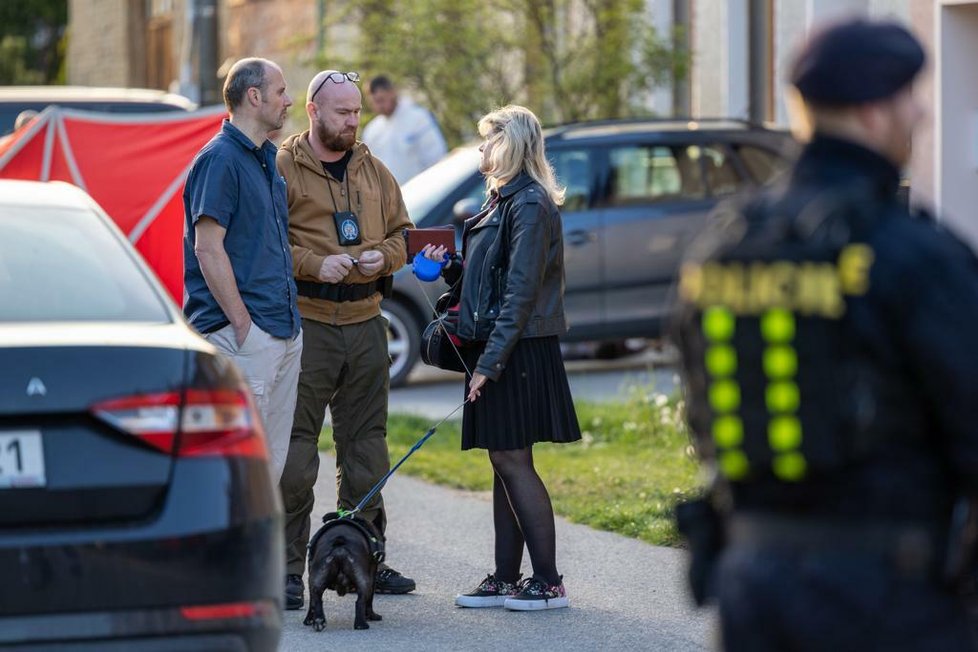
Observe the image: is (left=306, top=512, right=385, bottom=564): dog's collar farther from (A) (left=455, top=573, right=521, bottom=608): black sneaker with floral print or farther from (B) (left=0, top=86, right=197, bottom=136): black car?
(B) (left=0, top=86, right=197, bottom=136): black car

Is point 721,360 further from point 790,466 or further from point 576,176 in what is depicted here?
point 576,176

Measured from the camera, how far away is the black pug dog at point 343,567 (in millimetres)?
6020

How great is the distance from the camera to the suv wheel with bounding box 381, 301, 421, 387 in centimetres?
1238

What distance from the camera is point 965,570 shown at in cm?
277

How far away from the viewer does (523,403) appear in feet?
20.6

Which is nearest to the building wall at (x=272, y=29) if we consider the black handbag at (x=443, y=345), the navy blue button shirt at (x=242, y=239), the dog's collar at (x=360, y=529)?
the black handbag at (x=443, y=345)

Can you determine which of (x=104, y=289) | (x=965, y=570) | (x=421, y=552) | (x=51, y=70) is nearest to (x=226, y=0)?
(x=51, y=70)

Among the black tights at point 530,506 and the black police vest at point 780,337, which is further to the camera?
the black tights at point 530,506

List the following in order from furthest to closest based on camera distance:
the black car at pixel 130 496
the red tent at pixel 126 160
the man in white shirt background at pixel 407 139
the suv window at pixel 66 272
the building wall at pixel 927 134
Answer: the man in white shirt background at pixel 407 139, the building wall at pixel 927 134, the red tent at pixel 126 160, the suv window at pixel 66 272, the black car at pixel 130 496

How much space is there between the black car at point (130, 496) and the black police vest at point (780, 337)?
5.03 feet

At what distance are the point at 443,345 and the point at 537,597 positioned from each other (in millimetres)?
970

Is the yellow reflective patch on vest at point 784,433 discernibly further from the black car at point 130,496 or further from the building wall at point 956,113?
the building wall at point 956,113

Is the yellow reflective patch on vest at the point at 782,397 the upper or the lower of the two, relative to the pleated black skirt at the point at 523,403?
upper

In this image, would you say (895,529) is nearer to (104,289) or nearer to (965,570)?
(965,570)
